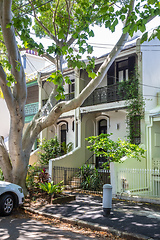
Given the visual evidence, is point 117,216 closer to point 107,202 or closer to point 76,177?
point 107,202

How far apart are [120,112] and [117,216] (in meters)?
9.24

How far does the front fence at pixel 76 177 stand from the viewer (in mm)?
13977

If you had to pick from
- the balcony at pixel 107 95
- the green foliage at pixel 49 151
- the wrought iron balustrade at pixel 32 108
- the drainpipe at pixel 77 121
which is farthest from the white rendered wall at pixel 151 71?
the wrought iron balustrade at pixel 32 108

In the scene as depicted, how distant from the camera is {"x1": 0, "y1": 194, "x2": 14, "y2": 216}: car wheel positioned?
28.7 ft

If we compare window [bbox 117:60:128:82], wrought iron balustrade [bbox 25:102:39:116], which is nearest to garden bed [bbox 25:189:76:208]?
window [bbox 117:60:128:82]

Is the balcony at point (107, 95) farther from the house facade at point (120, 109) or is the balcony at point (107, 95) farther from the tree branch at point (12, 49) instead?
the tree branch at point (12, 49)

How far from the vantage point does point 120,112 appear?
1697cm

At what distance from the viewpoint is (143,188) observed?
41.7 feet

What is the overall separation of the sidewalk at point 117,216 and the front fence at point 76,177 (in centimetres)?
234

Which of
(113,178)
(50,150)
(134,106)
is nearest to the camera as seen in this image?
(113,178)

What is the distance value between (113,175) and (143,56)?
672 cm

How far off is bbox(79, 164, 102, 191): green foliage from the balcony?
4299 mm

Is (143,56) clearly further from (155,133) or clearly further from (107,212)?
(107,212)

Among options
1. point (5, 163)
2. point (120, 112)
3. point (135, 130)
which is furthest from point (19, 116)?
point (120, 112)
